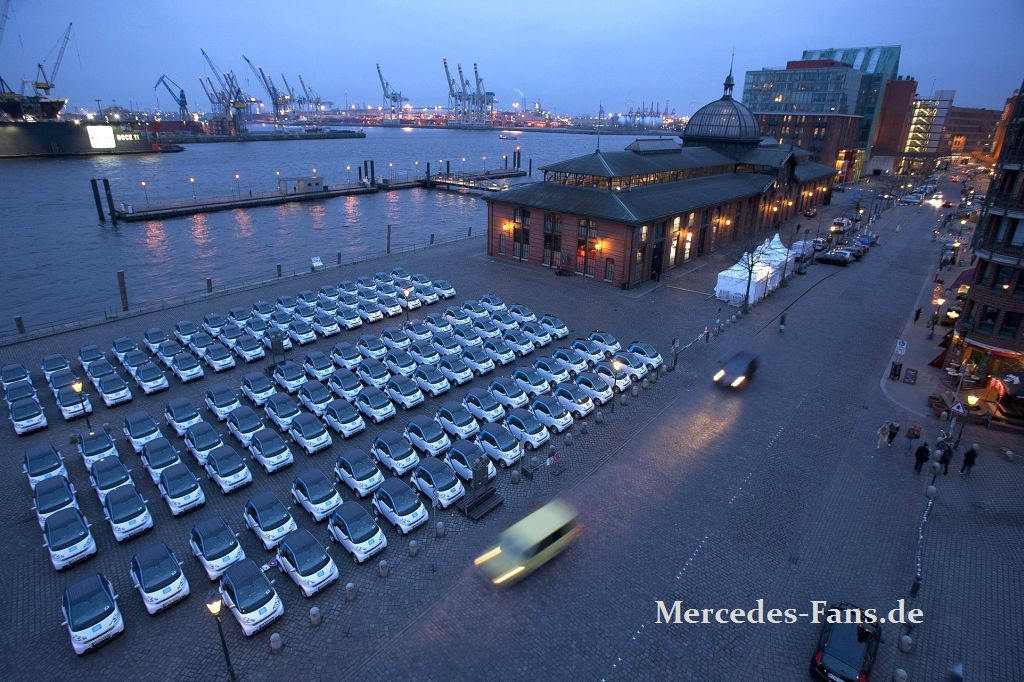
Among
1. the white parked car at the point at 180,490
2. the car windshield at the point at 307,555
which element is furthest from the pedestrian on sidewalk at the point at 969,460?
the white parked car at the point at 180,490

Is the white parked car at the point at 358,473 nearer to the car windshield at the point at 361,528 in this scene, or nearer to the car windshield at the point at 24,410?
the car windshield at the point at 361,528

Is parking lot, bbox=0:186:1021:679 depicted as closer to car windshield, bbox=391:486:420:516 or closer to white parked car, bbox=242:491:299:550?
white parked car, bbox=242:491:299:550

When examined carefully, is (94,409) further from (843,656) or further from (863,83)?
(863,83)

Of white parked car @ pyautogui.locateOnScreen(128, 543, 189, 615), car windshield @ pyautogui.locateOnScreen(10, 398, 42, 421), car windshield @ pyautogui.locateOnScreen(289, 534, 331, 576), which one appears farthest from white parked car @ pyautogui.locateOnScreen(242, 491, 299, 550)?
car windshield @ pyautogui.locateOnScreen(10, 398, 42, 421)

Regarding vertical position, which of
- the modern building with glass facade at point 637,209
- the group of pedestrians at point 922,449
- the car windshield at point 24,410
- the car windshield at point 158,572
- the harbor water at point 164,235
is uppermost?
the modern building with glass facade at point 637,209

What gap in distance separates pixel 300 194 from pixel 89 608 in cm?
9952

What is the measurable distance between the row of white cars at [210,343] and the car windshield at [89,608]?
13239mm

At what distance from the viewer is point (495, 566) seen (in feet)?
57.6

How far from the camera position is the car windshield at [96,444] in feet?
74.3

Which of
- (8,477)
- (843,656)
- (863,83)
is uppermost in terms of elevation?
(863,83)

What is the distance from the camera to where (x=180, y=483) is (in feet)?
67.6

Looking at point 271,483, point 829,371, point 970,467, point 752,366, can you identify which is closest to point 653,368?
point 752,366

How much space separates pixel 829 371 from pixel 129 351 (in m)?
41.8

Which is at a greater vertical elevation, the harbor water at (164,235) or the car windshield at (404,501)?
the car windshield at (404,501)
